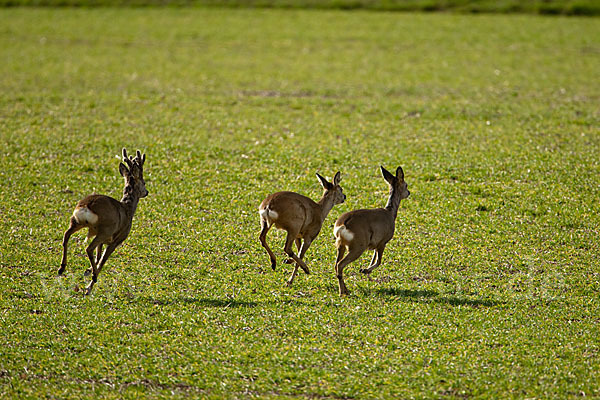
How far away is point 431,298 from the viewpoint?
11.4 metres

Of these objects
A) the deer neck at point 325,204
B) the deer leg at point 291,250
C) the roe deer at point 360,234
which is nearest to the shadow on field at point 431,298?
the roe deer at point 360,234

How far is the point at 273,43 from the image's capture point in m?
37.5

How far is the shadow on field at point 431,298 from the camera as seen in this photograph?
11.2m

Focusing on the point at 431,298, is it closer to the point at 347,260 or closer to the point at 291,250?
the point at 347,260

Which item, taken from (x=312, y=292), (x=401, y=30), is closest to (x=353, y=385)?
(x=312, y=292)

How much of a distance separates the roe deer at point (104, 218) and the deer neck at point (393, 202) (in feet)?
13.2

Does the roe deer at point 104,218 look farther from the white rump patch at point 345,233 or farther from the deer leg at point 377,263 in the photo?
the deer leg at point 377,263

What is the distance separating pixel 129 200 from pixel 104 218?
3.63 ft

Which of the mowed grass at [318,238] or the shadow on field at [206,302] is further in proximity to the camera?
the shadow on field at [206,302]

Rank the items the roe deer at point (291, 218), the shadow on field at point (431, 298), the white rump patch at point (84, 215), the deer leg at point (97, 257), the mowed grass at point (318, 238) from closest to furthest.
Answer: the mowed grass at point (318, 238), the white rump patch at point (84, 215), the shadow on field at point (431, 298), the deer leg at point (97, 257), the roe deer at point (291, 218)

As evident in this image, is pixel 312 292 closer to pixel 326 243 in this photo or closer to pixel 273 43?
pixel 326 243

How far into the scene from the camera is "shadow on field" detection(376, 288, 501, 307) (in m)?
11.2

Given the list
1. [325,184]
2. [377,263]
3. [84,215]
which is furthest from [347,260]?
[84,215]

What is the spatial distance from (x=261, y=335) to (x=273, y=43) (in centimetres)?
2901
